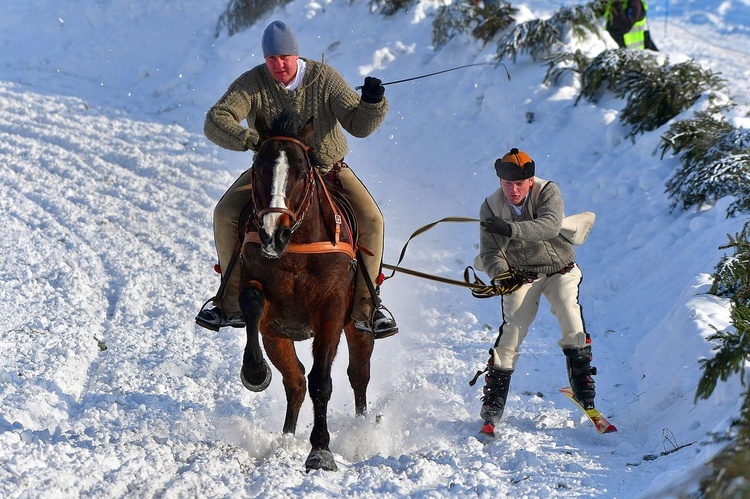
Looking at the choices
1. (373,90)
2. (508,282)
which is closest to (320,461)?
(508,282)

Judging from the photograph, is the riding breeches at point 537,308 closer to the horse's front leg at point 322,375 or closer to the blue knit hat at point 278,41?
the horse's front leg at point 322,375

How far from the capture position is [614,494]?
4863 millimetres

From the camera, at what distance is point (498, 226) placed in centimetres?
578

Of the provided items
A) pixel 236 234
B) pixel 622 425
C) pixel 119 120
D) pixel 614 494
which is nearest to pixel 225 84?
pixel 119 120

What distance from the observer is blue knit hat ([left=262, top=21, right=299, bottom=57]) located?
586 centimetres

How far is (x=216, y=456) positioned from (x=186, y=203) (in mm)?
6100

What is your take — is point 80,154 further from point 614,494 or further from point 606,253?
point 614,494

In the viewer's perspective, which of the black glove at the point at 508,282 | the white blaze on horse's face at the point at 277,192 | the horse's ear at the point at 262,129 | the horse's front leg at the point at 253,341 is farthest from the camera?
the black glove at the point at 508,282

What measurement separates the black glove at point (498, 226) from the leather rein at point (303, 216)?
935 millimetres

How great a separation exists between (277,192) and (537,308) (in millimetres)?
2372

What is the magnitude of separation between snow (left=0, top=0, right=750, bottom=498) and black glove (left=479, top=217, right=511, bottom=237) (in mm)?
1415

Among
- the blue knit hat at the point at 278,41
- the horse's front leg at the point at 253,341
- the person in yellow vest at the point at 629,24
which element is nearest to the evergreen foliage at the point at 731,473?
the horse's front leg at the point at 253,341

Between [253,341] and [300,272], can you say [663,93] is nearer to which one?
[300,272]

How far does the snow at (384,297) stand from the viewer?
5199 millimetres
